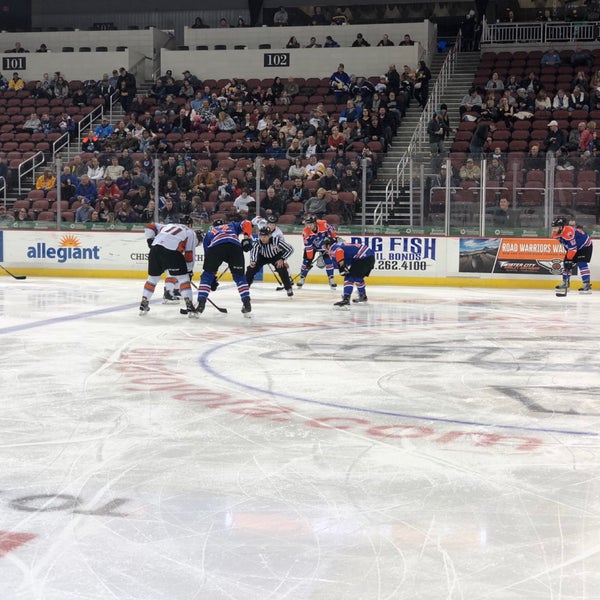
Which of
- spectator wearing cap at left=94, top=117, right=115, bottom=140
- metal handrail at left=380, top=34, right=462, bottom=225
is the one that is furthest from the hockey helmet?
spectator wearing cap at left=94, top=117, right=115, bottom=140

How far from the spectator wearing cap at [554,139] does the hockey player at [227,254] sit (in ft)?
25.3

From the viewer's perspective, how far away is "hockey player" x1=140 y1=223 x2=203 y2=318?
1089 cm

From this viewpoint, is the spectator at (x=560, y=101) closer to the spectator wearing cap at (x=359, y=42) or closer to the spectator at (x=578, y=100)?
the spectator at (x=578, y=100)

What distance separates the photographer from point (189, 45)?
78.6 ft

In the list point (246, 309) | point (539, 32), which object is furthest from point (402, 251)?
point (539, 32)

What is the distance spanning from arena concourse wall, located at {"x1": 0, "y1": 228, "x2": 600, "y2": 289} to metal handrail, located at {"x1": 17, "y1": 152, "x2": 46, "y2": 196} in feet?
3.19

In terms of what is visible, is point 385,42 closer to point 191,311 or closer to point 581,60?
Result: point 581,60

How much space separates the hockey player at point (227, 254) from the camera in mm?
10961

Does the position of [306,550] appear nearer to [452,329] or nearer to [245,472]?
[245,472]

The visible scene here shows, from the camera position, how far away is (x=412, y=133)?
19.9 m

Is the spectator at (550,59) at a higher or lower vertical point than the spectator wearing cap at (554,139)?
higher

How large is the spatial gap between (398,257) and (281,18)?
35.2 ft

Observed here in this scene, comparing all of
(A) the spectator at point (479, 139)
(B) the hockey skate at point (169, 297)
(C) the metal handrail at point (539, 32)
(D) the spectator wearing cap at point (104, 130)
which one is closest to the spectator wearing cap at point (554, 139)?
(A) the spectator at point (479, 139)

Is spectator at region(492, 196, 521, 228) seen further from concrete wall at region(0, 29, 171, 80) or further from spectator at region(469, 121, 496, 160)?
concrete wall at region(0, 29, 171, 80)
